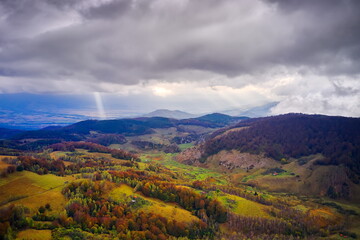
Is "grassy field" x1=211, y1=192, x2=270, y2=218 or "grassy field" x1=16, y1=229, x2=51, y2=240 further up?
"grassy field" x1=16, y1=229, x2=51, y2=240

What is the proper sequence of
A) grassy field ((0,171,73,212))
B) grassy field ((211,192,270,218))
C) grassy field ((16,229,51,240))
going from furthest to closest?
grassy field ((211,192,270,218))
grassy field ((0,171,73,212))
grassy field ((16,229,51,240))

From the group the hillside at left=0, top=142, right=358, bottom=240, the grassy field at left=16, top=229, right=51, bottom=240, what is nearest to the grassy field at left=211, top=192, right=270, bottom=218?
the hillside at left=0, top=142, right=358, bottom=240

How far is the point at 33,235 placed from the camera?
62.0 metres

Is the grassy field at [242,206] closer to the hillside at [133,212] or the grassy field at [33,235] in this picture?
the hillside at [133,212]

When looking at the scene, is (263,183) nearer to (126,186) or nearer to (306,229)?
(306,229)

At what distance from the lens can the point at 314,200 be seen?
6289 inches

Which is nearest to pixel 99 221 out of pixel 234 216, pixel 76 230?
pixel 76 230

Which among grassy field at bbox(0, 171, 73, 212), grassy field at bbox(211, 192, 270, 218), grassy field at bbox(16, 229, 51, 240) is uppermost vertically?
grassy field at bbox(0, 171, 73, 212)

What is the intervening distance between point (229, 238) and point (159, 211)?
34.1 meters

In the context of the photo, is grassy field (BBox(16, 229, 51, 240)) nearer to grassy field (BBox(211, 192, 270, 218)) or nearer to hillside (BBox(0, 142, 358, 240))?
hillside (BBox(0, 142, 358, 240))

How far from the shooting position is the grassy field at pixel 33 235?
198ft

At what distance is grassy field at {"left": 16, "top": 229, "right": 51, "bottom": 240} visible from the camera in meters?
60.3

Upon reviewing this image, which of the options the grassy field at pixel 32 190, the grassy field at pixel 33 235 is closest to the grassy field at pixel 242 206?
the grassy field at pixel 32 190

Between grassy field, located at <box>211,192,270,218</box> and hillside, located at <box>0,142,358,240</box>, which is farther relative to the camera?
grassy field, located at <box>211,192,270,218</box>
